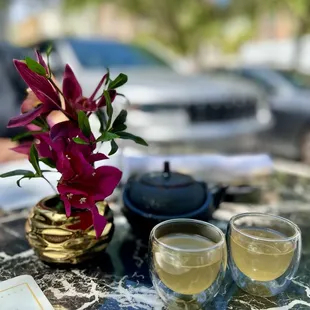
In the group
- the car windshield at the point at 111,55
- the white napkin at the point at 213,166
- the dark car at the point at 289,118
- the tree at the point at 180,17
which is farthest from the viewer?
the tree at the point at 180,17

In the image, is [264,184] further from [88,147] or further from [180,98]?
[180,98]

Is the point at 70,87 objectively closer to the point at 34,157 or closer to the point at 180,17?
the point at 34,157

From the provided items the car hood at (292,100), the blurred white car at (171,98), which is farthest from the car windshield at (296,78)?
the blurred white car at (171,98)

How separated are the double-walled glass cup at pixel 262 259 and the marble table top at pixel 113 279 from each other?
0.07ft

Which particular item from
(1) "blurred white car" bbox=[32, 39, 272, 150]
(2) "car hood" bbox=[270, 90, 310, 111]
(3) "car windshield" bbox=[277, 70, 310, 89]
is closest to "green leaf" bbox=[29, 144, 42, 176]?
(1) "blurred white car" bbox=[32, 39, 272, 150]

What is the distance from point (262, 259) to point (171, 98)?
6.97ft

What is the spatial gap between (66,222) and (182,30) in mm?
10315

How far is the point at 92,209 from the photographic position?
673 mm

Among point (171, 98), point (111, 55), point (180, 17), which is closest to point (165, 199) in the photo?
point (171, 98)

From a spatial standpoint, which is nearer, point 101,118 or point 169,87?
point 101,118

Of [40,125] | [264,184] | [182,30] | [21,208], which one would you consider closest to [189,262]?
[40,125]

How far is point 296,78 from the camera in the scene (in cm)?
409

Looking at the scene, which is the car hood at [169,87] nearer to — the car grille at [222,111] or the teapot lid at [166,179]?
the car grille at [222,111]

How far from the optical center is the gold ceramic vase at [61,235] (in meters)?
0.73
